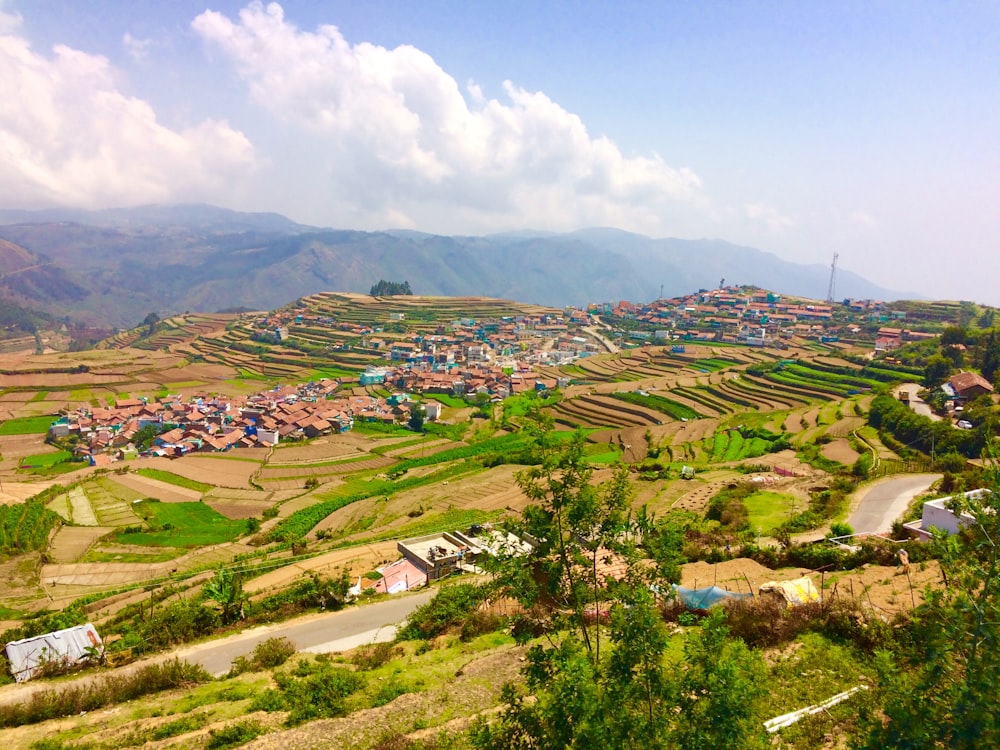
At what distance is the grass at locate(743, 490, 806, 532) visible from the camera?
1733 centimetres

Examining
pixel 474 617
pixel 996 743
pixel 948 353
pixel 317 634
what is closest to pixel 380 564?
pixel 317 634

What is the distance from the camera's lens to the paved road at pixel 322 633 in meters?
11.1

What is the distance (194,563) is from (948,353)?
44.3 m

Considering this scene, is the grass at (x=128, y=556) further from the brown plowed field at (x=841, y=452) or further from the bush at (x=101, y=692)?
the brown plowed field at (x=841, y=452)

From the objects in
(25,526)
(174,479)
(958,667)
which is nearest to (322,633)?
(958,667)

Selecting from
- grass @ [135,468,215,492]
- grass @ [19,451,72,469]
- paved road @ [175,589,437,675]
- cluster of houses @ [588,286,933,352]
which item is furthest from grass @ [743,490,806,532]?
grass @ [19,451,72,469]

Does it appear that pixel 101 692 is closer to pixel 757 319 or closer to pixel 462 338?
pixel 462 338

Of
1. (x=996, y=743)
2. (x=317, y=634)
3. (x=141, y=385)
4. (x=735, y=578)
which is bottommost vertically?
(x=141, y=385)

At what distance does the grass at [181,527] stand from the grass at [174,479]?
265 centimetres

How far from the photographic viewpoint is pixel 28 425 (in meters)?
46.3

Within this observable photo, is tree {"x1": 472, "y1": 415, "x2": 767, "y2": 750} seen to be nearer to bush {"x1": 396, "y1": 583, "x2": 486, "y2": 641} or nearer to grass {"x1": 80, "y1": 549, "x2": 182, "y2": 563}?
bush {"x1": 396, "y1": 583, "x2": 486, "y2": 641}

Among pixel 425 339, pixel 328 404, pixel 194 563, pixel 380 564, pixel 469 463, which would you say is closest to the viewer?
pixel 380 564

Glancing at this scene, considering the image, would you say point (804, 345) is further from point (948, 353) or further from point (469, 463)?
point (469, 463)

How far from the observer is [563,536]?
4883 mm
